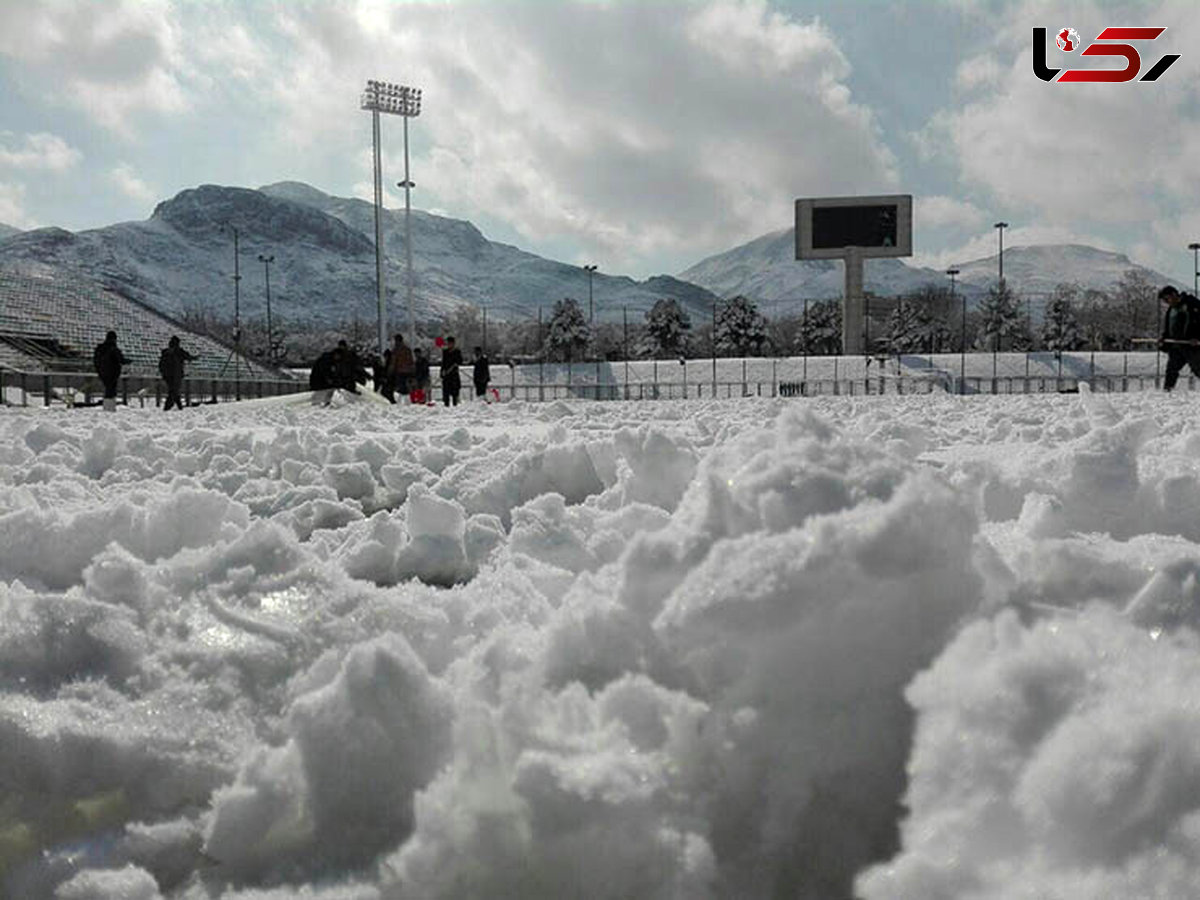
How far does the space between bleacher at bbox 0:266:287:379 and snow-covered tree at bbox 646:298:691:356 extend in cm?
3775

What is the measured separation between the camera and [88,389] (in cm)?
2292

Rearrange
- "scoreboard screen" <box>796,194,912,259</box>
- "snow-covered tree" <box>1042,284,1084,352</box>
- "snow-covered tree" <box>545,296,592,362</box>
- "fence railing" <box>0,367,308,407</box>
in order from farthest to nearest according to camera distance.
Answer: "snow-covered tree" <box>545,296,592,362</box> → "snow-covered tree" <box>1042,284,1084,352</box> → "scoreboard screen" <box>796,194,912,259</box> → "fence railing" <box>0,367,308,407</box>

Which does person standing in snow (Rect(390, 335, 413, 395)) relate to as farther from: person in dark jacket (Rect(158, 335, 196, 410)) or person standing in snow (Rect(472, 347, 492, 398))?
person in dark jacket (Rect(158, 335, 196, 410))

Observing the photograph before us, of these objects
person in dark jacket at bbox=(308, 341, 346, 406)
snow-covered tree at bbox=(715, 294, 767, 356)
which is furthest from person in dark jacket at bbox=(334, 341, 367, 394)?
snow-covered tree at bbox=(715, 294, 767, 356)

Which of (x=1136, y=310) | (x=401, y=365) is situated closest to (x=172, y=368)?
(x=401, y=365)

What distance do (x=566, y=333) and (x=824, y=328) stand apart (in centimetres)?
2206

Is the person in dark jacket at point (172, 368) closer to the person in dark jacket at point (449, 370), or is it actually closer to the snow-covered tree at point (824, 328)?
the person in dark jacket at point (449, 370)

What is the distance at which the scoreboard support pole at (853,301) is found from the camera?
59.2m

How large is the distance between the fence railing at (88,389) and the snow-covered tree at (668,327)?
54529mm

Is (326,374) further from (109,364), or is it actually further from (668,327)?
(668,327)

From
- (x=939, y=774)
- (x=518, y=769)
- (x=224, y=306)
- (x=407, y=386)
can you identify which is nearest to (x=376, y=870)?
(x=518, y=769)

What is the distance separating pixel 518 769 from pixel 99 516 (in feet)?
6.30

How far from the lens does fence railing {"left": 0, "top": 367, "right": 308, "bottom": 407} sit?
19891 millimetres

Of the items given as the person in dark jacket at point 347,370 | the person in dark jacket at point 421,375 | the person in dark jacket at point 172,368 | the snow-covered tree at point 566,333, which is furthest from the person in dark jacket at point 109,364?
the snow-covered tree at point 566,333
